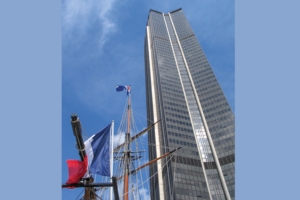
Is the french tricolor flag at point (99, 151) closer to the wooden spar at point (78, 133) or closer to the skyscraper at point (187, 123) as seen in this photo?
the wooden spar at point (78, 133)

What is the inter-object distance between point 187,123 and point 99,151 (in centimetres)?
9355

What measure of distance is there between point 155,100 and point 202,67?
2979 cm

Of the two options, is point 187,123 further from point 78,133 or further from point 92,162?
point 78,133

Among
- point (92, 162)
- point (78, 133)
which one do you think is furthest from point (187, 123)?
point (78, 133)

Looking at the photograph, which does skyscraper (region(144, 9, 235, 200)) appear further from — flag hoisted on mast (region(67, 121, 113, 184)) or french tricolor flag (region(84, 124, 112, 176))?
flag hoisted on mast (region(67, 121, 113, 184))

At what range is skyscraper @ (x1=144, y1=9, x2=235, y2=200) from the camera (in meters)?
84.2

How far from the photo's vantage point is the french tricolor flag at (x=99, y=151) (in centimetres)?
1469

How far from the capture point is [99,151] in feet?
51.1

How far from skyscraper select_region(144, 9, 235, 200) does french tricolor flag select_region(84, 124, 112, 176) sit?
45998 millimetres

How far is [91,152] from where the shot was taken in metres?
15.5

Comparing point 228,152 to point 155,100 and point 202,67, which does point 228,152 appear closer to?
point 155,100

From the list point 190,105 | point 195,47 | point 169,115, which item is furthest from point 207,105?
point 195,47

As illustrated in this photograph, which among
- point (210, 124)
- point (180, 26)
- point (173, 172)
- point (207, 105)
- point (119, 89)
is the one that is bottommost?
point (173, 172)

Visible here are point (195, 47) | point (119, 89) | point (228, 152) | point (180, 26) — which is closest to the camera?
point (119, 89)
